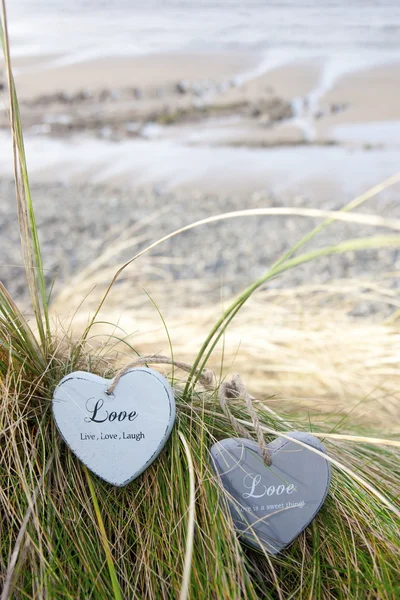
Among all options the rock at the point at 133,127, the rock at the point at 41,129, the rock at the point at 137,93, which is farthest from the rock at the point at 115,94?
the rock at the point at 41,129

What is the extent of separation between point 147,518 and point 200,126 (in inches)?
304

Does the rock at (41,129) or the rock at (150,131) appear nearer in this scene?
the rock at (150,131)

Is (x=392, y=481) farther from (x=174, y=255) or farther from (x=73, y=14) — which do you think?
(x=73, y=14)

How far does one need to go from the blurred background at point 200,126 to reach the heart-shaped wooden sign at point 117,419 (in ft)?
5.94

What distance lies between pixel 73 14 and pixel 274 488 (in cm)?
1278

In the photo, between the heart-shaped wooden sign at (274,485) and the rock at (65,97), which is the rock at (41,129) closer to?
the rock at (65,97)

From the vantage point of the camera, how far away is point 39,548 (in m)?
0.94

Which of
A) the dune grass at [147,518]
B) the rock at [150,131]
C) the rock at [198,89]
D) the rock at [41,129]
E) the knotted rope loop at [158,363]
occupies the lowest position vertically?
the dune grass at [147,518]

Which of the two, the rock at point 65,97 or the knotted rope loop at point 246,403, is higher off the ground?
the rock at point 65,97

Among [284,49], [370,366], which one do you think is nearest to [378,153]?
[284,49]

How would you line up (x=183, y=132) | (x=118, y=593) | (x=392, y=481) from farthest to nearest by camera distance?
(x=183, y=132), (x=392, y=481), (x=118, y=593)

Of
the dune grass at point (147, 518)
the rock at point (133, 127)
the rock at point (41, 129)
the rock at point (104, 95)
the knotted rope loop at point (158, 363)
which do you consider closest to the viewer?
the dune grass at point (147, 518)

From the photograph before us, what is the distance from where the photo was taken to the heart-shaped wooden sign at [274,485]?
3.37ft

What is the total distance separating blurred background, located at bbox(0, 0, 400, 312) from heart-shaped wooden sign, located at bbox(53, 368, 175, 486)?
1810mm
